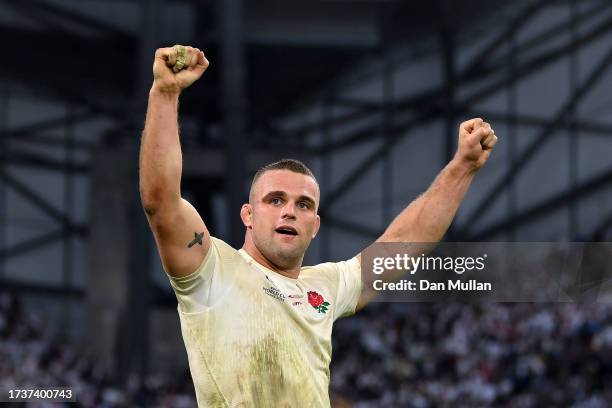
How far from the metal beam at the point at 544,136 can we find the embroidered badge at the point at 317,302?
24.3 m

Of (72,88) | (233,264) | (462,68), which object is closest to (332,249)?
(462,68)

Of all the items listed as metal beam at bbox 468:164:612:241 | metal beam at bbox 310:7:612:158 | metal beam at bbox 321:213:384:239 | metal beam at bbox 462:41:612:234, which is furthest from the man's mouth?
metal beam at bbox 321:213:384:239

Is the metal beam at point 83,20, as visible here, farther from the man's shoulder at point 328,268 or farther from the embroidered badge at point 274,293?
the embroidered badge at point 274,293

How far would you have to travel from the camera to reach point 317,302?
4.97 meters

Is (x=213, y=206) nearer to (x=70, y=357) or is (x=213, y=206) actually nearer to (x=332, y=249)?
(x=332, y=249)

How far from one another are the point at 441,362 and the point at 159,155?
20.0m

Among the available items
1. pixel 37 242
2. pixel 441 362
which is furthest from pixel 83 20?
pixel 441 362

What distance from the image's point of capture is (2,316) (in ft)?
103

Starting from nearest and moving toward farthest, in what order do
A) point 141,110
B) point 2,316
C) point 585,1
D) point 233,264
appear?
1. point 233,264
2. point 141,110
3. point 585,1
4. point 2,316

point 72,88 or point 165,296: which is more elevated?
point 72,88

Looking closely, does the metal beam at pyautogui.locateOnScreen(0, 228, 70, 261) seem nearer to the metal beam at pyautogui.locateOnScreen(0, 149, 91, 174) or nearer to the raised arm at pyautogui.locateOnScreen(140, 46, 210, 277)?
the metal beam at pyautogui.locateOnScreen(0, 149, 91, 174)

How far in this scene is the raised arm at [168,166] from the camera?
167 inches

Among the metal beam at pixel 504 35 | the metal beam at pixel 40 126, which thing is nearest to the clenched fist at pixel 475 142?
the metal beam at pixel 504 35

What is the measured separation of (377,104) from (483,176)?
5.08 meters
